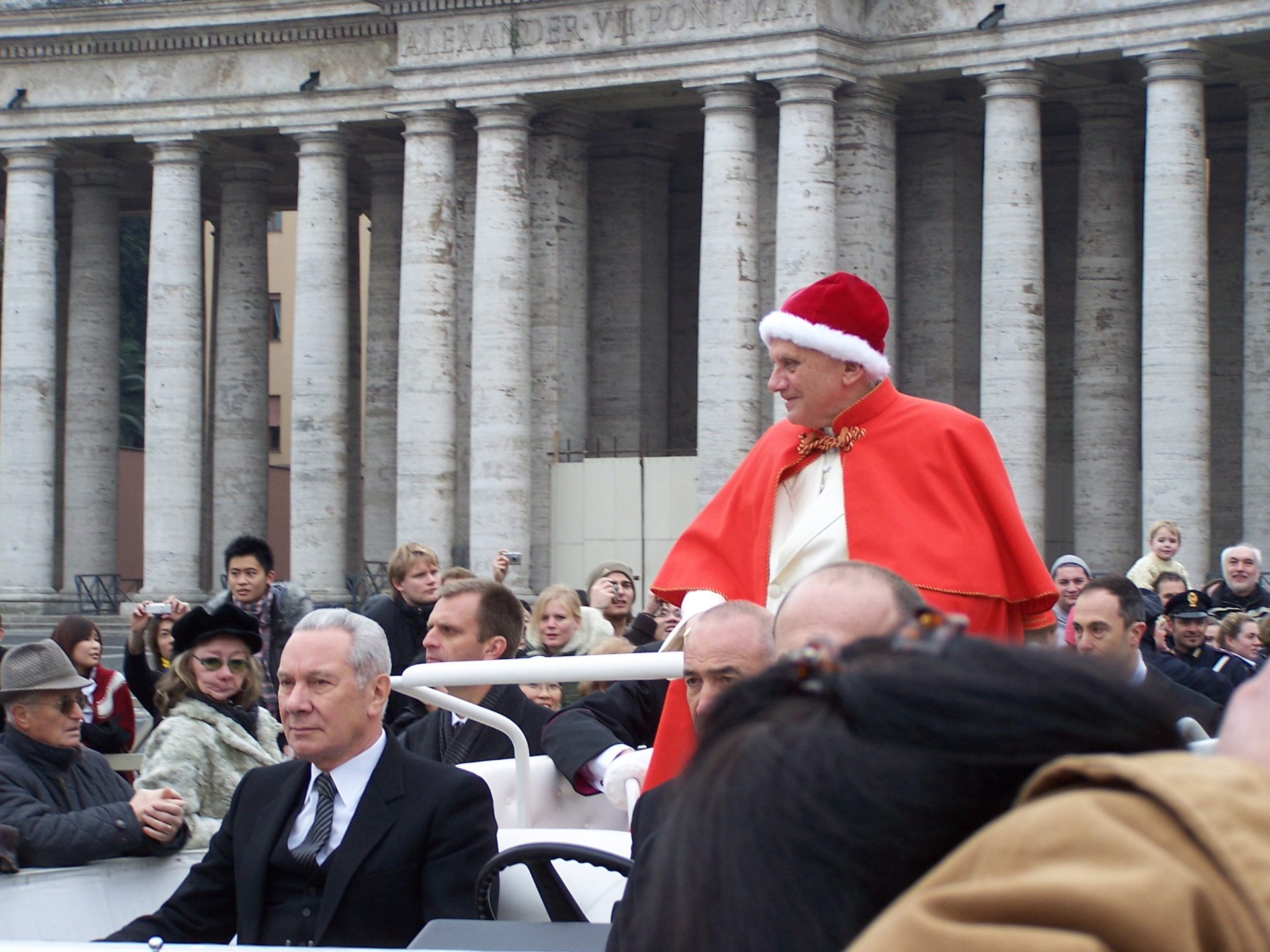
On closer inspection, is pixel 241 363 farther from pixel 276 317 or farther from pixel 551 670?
pixel 551 670

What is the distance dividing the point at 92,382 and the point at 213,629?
94.4 feet

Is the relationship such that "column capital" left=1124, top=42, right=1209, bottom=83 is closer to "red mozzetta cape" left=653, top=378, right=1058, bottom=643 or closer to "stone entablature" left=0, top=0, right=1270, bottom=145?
"stone entablature" left=0, top=0, right=1270, bottom=145

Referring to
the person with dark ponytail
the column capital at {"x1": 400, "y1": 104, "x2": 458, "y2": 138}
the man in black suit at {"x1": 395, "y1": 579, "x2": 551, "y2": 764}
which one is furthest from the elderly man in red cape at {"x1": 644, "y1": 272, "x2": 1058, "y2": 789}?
the column capital at {"x1": 400, "y1": 104, "x2": 458, "y2": 138}

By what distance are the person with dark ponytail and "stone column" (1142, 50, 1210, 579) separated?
2465cm

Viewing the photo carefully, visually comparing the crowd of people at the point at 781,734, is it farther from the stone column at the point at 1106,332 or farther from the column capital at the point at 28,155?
the column capital at the point at 28,155

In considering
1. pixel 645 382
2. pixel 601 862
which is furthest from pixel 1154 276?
pixel 601 862

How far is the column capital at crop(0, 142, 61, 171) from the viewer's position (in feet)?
107

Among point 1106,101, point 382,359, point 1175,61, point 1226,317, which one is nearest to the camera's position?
point 1175,61

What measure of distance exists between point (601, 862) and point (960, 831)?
9.29 feet

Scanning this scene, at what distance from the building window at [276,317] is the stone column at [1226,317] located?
1156 inches

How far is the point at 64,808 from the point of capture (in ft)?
21.7

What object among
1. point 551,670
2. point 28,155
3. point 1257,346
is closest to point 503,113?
point 28,155

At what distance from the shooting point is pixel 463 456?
30.0m

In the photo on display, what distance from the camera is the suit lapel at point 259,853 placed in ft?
15.6
